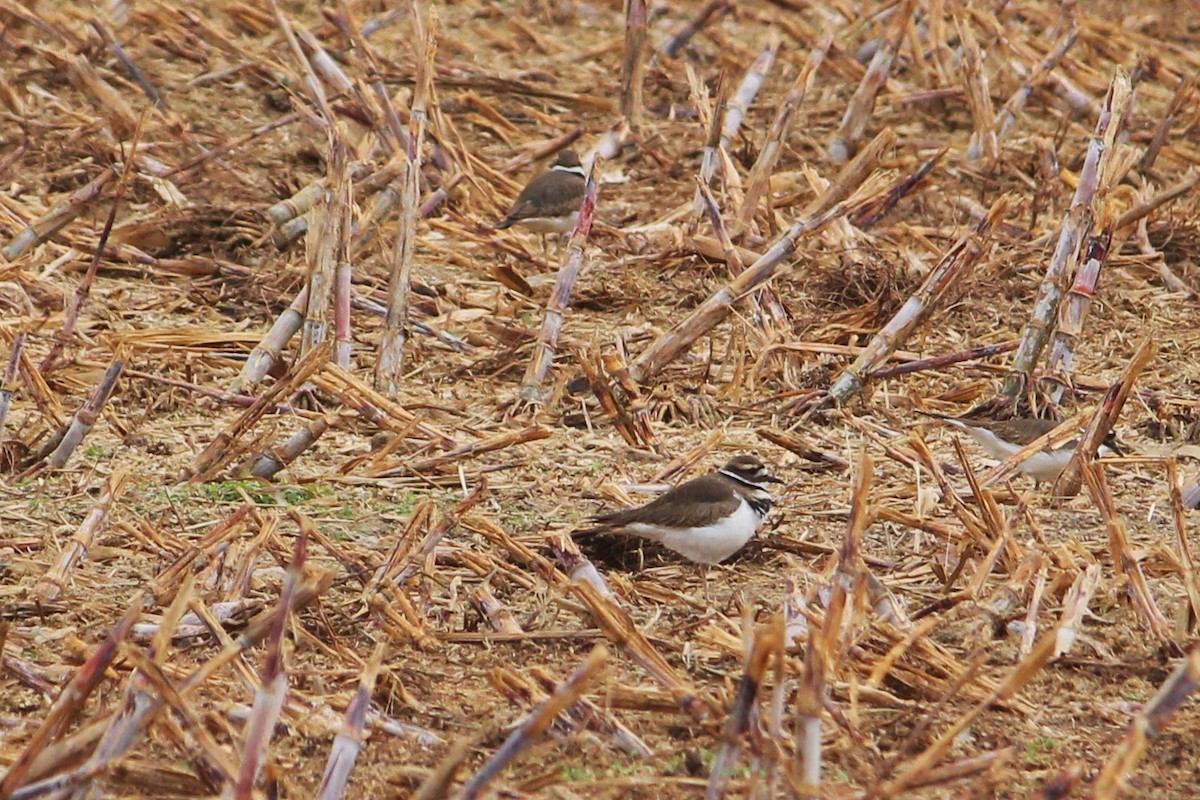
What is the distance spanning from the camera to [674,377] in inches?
322

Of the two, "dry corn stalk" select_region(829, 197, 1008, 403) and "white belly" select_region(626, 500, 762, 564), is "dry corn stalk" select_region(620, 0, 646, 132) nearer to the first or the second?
"dry corn stalk" select_region(829, 197, 1008, 403)

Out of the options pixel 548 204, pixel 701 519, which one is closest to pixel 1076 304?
pixel 701 519

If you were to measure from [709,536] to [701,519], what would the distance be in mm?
120

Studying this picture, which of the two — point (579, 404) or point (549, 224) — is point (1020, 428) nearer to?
point (579, 404)

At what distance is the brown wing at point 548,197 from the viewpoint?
1026 cm

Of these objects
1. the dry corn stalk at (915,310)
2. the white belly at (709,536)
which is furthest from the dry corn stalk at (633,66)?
the white belly at (709,536)

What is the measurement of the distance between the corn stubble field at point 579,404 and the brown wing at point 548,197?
203 mm

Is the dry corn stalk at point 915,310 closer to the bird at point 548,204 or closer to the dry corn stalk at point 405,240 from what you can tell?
the dry corn stalk at point 405,240

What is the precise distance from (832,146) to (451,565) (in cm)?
639

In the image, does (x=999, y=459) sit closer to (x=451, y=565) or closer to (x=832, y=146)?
(x=451, y=565)

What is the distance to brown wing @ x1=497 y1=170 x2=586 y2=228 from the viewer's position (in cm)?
1026

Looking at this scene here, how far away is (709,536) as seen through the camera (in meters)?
6.02

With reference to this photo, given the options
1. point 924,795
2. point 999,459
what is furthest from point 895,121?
point 924,795

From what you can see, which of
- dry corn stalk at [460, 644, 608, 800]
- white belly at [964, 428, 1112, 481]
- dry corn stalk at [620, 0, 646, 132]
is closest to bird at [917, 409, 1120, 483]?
white belly at [964, 428, 1112, 481]
